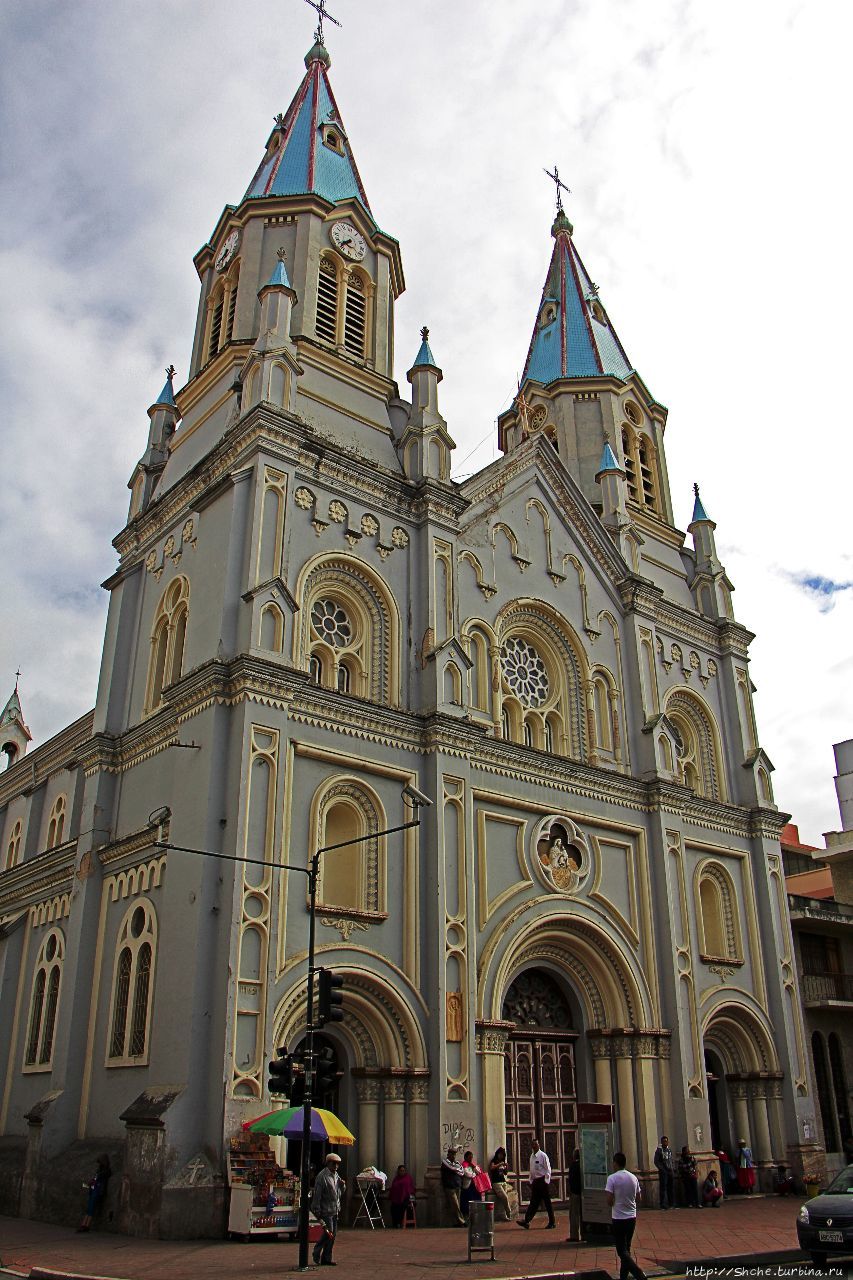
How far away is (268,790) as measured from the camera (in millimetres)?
21188

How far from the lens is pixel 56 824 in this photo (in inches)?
1390

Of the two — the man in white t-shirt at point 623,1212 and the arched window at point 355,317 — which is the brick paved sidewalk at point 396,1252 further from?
the arched window at point 355,317

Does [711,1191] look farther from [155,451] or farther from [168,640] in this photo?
[155,451]

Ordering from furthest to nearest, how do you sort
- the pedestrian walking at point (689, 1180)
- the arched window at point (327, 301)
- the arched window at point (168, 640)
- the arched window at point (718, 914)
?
the arched window at point (718, 914) → the arched window at point (327, 301) → the arched window at point (168, 640) → the pedestrian walking at point (689, 1180)

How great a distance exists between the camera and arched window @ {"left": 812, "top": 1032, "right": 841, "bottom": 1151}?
108ft

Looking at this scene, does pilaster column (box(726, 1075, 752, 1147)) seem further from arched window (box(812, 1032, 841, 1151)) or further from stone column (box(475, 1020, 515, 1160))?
stone column (box(475, 1020, 515, 1160))

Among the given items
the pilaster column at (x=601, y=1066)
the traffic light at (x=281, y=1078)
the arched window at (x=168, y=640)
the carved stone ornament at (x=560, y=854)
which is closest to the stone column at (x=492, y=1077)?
the pilaster column at (x=601, y=1066)

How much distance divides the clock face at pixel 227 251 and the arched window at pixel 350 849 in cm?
1675

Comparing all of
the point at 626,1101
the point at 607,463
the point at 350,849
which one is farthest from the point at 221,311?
the point at 626,1101

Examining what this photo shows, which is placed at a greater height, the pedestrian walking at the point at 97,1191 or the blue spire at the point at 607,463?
the blue spire at the point at 607,463

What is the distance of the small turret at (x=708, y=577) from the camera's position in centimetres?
3641

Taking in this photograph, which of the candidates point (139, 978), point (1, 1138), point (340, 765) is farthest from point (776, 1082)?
point (1, 1138)

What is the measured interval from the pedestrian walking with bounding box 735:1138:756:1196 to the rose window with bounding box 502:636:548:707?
12589 millimetres

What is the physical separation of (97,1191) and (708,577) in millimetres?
25836
